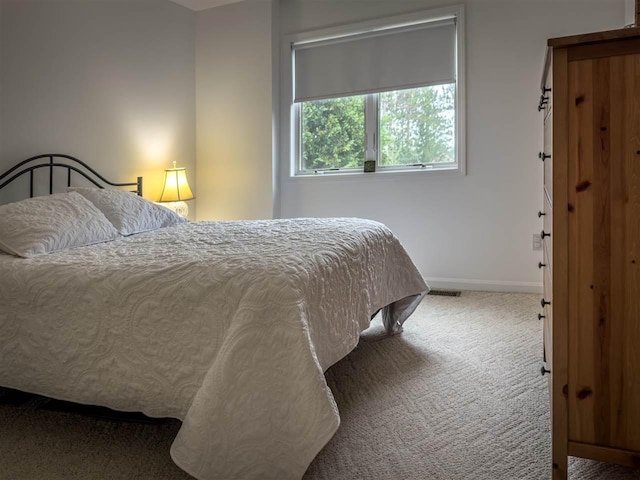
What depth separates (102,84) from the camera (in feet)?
11.2

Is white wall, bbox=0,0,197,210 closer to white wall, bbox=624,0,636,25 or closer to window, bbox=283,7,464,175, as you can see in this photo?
window, bbox=283,7,464,175

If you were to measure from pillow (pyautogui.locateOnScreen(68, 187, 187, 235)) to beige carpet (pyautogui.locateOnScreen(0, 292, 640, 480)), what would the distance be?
37.4 inches

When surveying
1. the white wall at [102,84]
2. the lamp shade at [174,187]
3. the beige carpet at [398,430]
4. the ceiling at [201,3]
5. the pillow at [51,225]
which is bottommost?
the beige carpet at [398,430]

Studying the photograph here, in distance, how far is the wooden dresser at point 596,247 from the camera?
1.16 m

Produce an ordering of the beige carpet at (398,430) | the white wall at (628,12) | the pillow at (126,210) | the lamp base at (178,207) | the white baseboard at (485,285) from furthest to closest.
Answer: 1. the lamp base at (178,207)
2. the white baseboard at (485,285)
3. the white wall at (628,12)
4. the pillow at (126,210)
5. the beige carpet at (398,430)

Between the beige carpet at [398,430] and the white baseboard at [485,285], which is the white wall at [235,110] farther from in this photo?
the beige carpet at [398,430]

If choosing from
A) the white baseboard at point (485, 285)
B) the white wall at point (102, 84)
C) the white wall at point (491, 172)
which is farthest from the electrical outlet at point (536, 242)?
the white wall at point (102, 84)

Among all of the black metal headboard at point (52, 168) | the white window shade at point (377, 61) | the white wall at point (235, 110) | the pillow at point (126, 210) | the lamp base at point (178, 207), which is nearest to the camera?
the pillow at point (126, 210)

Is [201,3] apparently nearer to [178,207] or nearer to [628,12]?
[178,207]

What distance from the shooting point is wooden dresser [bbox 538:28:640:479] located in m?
1.16

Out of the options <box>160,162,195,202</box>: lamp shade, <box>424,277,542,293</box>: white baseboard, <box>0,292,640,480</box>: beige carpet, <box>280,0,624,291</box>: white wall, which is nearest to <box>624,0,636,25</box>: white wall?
<box>280,0,624,291</box>: white wall

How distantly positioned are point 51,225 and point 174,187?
6.51 ft

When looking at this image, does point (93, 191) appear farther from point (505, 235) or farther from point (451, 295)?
point (505, 235)

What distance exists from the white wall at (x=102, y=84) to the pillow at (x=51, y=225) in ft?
2.89
